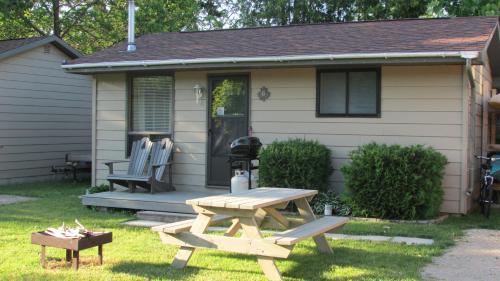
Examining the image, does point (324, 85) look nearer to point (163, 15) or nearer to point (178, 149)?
point (178, 149)

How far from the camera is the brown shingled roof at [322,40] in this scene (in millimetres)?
8133

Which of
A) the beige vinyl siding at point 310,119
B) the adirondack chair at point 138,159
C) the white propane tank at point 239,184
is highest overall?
the beige vinyl siding at point 310,119

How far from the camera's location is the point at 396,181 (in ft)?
24.4

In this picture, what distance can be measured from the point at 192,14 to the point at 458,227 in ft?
54.8

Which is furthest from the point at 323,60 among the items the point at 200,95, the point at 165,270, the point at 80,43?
the point at 80,43

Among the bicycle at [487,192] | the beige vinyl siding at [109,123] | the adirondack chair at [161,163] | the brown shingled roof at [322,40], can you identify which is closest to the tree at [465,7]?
the brown shingled roof at [322,40]

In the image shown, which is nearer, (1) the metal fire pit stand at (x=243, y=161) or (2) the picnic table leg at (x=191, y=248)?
(2) the picnic table leg at (x=191, y=248)

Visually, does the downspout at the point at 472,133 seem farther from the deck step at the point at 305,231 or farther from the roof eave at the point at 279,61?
the deck step at the point at 305,231

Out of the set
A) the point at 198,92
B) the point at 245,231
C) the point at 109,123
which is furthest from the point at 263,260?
the point at 109,123

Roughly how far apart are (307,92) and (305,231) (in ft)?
13.6

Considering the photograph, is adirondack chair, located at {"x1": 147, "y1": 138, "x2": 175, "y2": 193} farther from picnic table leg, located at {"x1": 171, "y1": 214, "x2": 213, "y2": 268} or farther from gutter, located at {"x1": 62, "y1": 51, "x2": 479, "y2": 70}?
picnic table leg, located at {"x1": 171, "y1": 214, "x2": 213, "y2": 268}

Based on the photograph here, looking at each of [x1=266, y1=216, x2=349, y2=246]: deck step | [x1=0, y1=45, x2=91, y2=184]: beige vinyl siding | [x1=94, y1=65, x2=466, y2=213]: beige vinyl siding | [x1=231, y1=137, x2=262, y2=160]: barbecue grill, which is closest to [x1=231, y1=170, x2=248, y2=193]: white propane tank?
[x1=231, y1=137, x2=262, y2=160]: barbecue grill

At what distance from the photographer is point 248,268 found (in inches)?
202

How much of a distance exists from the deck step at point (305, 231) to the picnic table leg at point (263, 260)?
0.17 metres
